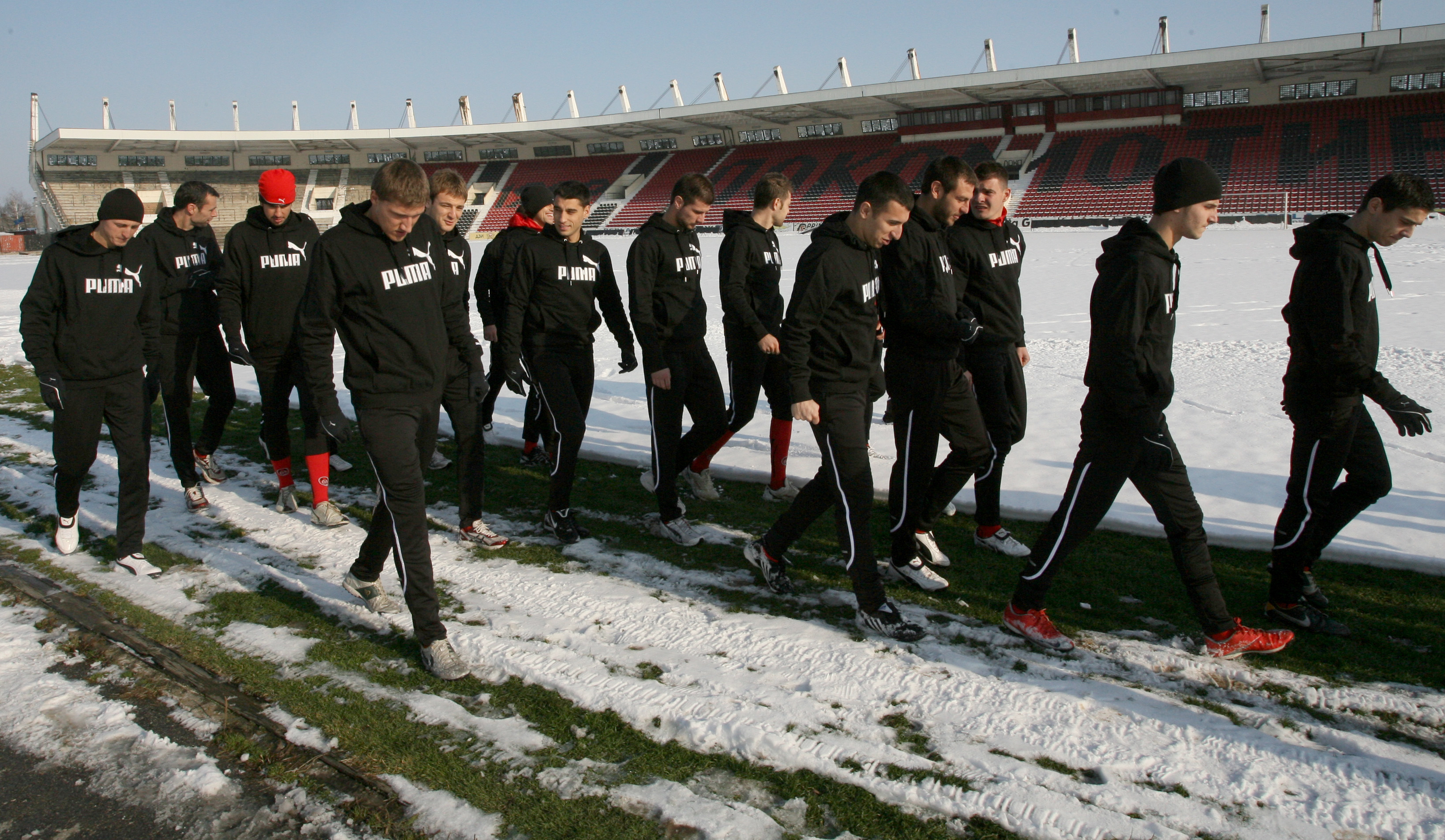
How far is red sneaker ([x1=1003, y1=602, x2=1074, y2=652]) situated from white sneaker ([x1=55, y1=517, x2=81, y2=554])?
4.38 m

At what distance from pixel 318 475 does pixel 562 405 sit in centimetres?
147

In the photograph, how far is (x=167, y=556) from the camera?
4297mm

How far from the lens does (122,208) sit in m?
4.12

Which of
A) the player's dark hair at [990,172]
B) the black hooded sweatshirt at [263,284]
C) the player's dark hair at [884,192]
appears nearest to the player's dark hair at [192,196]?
the black hooded sweatshirt at [263,284]

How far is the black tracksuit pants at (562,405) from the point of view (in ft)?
14.5

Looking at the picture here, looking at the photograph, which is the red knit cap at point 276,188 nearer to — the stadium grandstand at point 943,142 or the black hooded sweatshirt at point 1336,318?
the black hooded sweatshirt at point 1336,318

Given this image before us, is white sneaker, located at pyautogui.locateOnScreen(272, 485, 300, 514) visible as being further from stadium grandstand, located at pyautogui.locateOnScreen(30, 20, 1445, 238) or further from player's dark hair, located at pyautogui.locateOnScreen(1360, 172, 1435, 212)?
stadium grandstand, located at pyautogui.locateOnScreen(30, 20, 1445, 238)

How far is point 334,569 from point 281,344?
1587 millimetres

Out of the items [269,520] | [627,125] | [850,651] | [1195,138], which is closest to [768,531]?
[850,651]

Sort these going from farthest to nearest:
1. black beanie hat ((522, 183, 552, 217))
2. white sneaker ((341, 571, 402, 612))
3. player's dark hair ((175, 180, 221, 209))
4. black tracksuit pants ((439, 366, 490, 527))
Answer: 1. player's dark hair ((175, 180, 221, 209))
2. black beanie hat ((522, 183, 552, 217))
3. black tracksuit pants ((439, 366, 490, 527))
4. white sneaker ((341, 571, 402, 612))

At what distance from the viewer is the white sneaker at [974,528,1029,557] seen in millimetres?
4184

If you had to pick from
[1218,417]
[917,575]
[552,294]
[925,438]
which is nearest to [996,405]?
[925,438]

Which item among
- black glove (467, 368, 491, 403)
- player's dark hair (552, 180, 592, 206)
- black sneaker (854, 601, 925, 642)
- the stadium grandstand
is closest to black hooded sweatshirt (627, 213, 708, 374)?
player's dark hair (552, 180, 592, 206)

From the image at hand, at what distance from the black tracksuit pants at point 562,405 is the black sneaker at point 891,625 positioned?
1.70 metres
